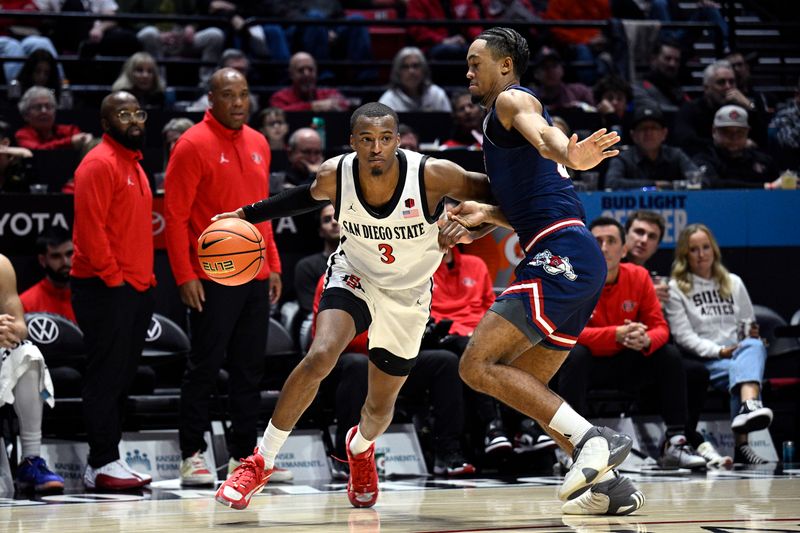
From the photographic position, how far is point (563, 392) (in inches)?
307

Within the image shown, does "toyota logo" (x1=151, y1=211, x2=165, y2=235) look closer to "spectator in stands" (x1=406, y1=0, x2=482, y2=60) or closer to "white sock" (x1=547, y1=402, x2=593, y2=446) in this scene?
"white sock" (x1=547, y1=402, x2=593, y2=446)

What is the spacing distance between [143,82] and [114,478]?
4.54 metres

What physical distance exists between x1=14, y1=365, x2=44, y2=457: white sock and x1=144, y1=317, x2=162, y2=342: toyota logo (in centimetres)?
96

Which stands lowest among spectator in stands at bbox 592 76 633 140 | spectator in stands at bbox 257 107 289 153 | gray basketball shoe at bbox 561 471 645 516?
gray basketball shoe at bbox 561 471 645 516

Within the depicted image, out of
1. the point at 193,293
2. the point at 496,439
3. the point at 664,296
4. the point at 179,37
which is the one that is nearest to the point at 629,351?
the point at 664,296

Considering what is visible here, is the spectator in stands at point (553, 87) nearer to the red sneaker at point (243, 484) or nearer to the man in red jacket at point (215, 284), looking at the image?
the man in red jacket at point (215, 284)

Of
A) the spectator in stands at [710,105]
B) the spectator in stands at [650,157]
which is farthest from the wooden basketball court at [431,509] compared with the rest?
the spectator in stands at [710,105]

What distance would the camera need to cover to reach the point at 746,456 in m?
8.28

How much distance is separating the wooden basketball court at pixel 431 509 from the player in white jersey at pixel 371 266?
0.99 ft

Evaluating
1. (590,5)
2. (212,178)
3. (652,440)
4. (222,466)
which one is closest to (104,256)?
(212,178)

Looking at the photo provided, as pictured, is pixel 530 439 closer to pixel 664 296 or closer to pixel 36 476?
pixel 664 296

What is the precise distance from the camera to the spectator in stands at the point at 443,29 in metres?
13.4

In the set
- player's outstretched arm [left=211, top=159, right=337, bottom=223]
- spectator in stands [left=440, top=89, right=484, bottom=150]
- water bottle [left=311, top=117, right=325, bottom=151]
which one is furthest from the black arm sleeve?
spectator in stands [left=440, top=89, right=484, bottom=150]

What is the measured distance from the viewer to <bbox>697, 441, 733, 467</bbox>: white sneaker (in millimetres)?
7988
